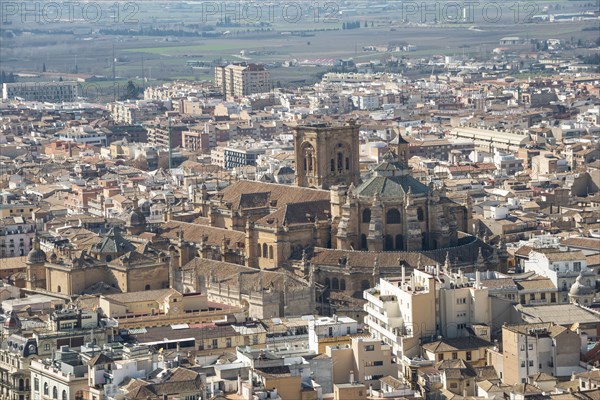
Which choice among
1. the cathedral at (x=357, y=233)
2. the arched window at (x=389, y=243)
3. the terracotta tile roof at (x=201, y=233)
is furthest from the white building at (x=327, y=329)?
the terracotta tile roof at (x=201, y=233)

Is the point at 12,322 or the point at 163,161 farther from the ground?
the point at 12,322

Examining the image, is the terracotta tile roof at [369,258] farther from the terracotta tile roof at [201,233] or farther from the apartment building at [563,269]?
the terracotta tile roof at [201,233]

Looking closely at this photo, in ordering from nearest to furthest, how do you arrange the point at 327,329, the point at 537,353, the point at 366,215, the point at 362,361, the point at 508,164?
the point at 537,353
the point at 362,361
the point at 327,329
the point at 366,215
the point at 508,164

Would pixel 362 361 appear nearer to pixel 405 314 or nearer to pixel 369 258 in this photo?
pixel 405 314

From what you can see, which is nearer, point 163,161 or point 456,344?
point 456,344

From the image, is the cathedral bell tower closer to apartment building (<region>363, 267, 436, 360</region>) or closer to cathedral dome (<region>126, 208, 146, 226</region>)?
cathedral dome (<region>126, 208, 146, 226</region>)

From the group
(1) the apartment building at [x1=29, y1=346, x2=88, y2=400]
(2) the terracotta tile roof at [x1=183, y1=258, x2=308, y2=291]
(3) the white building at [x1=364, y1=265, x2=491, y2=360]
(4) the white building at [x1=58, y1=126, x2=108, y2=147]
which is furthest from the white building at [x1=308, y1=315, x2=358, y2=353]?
(4) the white building at [x1=58, y1=126, x2=108, y2=147]

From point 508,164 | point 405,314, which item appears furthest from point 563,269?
point 508,164
